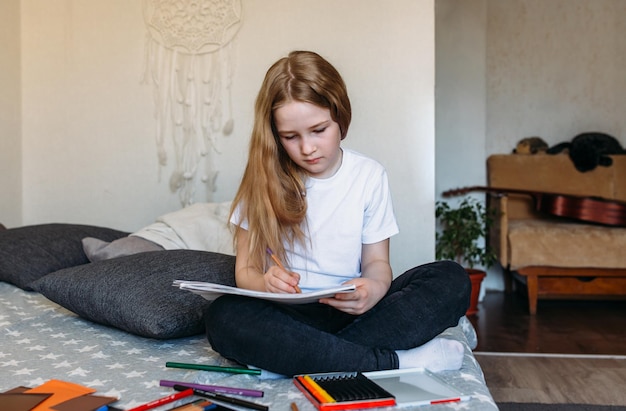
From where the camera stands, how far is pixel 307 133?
4.50ft

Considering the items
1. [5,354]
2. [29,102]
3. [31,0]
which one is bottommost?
[5,354]

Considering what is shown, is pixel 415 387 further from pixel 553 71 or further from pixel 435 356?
pixel 553 71

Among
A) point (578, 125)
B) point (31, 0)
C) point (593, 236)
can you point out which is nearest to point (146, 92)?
point (31, 0)

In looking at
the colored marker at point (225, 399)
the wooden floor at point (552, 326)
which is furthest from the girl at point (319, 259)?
the wooden floor at point (552, 326)

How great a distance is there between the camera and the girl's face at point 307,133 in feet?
4.46

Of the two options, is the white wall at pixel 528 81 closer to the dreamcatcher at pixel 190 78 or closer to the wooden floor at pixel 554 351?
the wooden floor at pixel 554 351

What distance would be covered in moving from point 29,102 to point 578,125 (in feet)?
10.7

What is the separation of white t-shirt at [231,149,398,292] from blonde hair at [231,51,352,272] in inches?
1.2

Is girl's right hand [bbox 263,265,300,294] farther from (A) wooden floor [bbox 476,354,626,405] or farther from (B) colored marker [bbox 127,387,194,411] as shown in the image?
(A) wooden floor [bbox 476,354,626,405]

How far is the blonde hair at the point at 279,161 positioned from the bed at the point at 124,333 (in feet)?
0.87

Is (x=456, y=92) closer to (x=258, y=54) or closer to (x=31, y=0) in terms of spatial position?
(x=258, y=54)

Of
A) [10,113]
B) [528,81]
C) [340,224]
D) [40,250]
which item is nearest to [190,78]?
[10,113]

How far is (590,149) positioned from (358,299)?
3245mm

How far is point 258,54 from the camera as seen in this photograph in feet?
8.56
